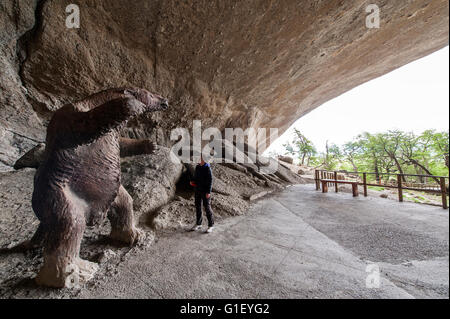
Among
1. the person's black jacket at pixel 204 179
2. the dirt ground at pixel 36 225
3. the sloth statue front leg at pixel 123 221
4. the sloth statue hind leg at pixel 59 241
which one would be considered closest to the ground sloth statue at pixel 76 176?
the sloth statue hind leg at pixel 59 241

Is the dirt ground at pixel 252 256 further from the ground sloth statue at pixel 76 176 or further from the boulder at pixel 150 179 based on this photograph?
the boulder at pixel 150 179

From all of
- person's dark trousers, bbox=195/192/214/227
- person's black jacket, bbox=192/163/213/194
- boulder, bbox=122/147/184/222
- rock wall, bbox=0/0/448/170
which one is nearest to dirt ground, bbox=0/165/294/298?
boulder, bbox=122/147/184/222

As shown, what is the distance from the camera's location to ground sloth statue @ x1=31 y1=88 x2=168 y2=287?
4.51 feet

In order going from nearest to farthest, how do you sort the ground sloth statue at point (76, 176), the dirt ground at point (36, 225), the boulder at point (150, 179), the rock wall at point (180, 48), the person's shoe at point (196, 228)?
the ground sloth statue at point (76, 176)
the dirt ground at point (36, 225)
the person's shoe at point (196, 228)
the rock wall at point (180, 48)
the boulder at point (150, 179)

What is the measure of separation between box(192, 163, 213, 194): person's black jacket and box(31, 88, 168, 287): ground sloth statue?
4.22 ft

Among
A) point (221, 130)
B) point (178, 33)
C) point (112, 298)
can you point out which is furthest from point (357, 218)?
point (221, 130)

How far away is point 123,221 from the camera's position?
7.28ft

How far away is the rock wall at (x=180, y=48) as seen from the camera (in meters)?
3.20

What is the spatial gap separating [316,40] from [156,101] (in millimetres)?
5044

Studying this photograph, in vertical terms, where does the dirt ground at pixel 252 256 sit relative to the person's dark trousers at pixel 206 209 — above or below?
below

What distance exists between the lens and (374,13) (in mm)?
4305

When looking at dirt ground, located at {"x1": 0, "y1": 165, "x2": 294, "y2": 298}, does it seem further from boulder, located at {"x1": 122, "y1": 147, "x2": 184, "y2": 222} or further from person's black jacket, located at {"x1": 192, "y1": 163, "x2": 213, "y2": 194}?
person's black jacket, located at {"x1": 192, "y1": 163, "x2": 213, "y2": 194}

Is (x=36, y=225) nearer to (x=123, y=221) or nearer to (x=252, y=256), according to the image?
(x=123, y=221)
